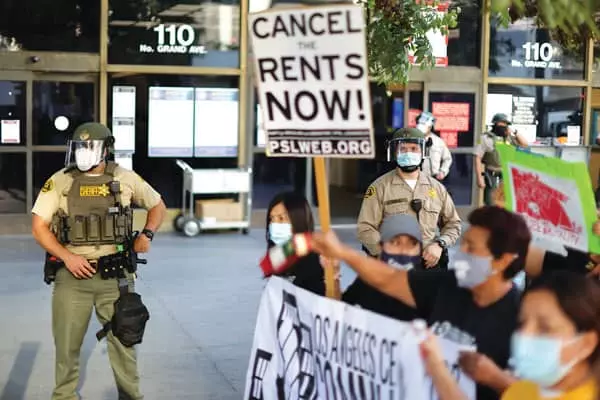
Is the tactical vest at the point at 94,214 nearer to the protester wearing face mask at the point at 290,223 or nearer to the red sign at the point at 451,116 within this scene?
the protester wearing face mask at the point at 290,223

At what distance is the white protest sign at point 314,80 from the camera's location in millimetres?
4500

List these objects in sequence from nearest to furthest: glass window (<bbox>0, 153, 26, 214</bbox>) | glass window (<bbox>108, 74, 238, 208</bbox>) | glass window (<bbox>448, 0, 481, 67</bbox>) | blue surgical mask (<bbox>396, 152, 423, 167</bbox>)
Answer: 1. blue surgical mask (<bbox>396, 152, 423, 167</bbox>)
2. glass window (<bbox>0, 153, 26, 214</bbox>)
3. glass window (<bbox>108, 74, 238, 208</bbox>)
4. glass window (<bbox>448, 0, 481, 67</bbox>)

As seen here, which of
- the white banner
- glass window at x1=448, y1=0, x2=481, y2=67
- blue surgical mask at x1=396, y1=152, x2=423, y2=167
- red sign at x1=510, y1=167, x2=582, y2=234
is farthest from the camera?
glass window at x1=448, y1=0, x2=481, y2=67

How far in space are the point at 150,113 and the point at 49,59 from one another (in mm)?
1471

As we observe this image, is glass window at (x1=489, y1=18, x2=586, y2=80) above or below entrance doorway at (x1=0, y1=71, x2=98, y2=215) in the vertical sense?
above

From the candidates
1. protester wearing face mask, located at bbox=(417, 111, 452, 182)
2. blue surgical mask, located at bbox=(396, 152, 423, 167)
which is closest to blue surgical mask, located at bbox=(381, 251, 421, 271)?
blue surgical mask, located at bbox=(396, 152, 423, 167)

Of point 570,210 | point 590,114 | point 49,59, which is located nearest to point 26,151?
point 49,59

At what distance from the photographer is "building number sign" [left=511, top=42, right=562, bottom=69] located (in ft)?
52.3

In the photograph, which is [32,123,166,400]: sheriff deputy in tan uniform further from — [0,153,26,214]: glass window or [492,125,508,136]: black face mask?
[492,125,508,136]: black face mask

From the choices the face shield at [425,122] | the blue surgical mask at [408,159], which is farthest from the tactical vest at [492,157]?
the blue surgical mask at [408,159]

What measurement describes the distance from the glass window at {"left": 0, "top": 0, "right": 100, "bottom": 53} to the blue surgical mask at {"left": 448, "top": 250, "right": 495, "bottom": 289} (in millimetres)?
10255

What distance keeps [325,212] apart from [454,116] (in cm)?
1118

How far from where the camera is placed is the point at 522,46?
52.2ft

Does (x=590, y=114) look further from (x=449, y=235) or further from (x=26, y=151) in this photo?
(x=449, y=235)
